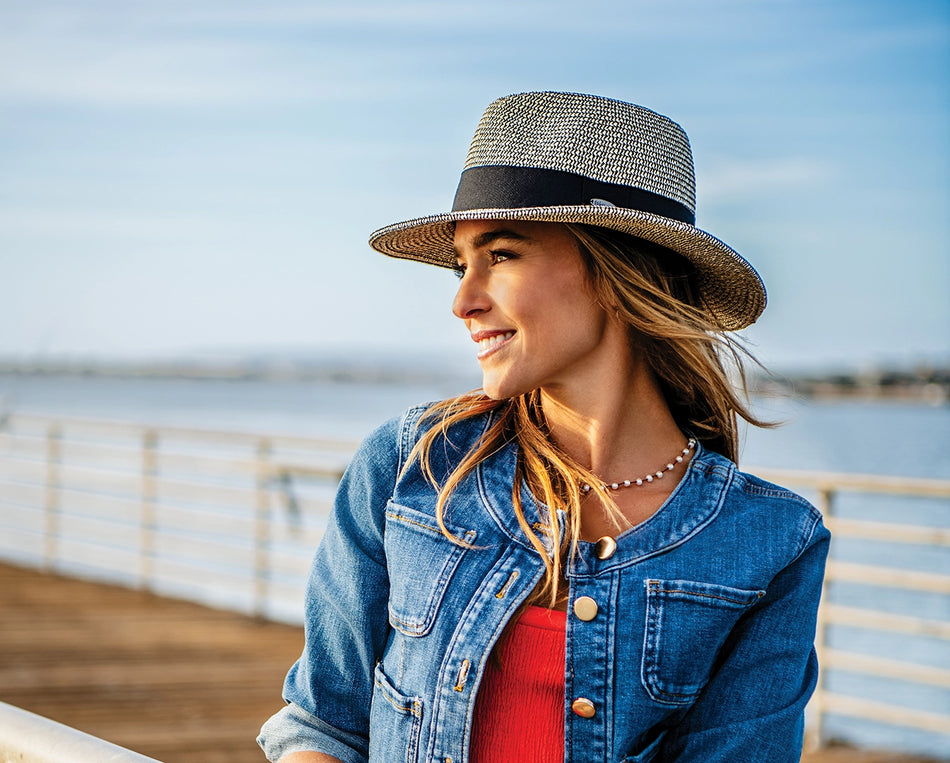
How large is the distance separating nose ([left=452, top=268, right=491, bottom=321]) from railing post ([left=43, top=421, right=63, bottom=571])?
5.41 m

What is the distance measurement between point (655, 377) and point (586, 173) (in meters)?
0.31

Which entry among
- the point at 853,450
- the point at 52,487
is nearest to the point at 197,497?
the point at 52,487

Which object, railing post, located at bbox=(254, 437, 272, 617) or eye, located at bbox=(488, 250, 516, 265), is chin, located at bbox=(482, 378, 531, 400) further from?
railing post, located at bbox=(254, 437, 272, 617)

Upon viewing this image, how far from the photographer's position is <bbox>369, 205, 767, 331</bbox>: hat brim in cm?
118

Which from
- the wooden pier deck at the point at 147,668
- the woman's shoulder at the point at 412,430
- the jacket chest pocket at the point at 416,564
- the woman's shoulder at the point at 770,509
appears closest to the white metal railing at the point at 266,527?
the wooden pier deck at the point at 147,668

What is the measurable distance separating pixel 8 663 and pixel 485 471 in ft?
11.8

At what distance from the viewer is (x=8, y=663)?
13.6 feet

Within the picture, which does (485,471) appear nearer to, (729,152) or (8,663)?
(729,152)

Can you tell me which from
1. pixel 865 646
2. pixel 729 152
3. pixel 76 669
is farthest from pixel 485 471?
pixel 865 646

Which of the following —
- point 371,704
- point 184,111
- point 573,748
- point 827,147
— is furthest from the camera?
point 827,147

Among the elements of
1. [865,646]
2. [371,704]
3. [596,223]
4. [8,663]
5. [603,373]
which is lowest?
[865,646]

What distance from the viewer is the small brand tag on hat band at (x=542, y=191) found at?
47.3 inches

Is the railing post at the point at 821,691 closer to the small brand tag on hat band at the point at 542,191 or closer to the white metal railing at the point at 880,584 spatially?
the white metal railing at the point at 880,584

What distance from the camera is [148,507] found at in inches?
225
